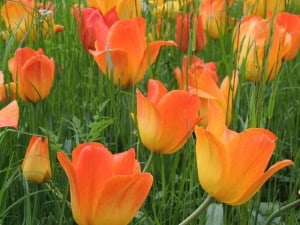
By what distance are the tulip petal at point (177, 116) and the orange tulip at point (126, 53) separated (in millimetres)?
267

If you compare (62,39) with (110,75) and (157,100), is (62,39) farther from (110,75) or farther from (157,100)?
(157,100)

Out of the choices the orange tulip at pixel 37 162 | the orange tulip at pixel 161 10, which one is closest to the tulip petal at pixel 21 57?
the orange tulip at pixel 37 162

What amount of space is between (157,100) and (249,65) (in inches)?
17.2

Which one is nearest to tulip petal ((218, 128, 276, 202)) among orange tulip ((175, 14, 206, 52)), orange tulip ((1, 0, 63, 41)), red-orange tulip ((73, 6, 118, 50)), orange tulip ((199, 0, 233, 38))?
red-orange tulip ((73, 6, 118, 50))

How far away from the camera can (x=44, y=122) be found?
125 centimetres

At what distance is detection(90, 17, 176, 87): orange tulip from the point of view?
120 cm

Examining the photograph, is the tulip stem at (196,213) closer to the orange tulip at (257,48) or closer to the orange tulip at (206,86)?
the orange tulip at (206,86)

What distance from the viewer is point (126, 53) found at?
1.21m

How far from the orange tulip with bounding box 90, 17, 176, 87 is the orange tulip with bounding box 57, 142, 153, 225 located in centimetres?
45

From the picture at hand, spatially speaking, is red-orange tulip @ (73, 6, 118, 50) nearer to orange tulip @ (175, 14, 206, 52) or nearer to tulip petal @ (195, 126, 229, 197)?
orange tulip @ (175, 14, 206, 52)

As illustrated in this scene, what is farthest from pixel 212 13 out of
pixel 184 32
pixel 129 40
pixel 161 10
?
pixel 129 40

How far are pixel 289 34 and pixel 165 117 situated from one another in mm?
601

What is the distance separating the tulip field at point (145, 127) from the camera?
2.58ft

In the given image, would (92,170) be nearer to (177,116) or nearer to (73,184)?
(73,184)
